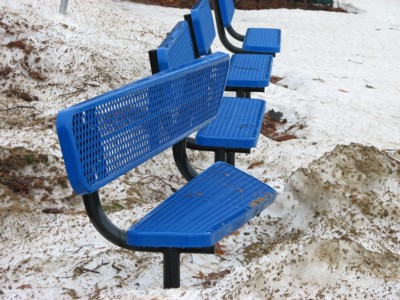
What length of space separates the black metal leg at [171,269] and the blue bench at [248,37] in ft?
10.6

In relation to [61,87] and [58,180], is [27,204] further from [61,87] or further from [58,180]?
[61,87]

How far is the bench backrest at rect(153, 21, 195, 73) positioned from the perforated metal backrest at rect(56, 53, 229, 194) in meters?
0.15

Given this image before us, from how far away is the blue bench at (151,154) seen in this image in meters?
2.70

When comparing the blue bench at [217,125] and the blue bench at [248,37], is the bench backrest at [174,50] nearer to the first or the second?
the blue bench at [217,125]

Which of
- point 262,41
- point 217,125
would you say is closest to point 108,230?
point 217,125

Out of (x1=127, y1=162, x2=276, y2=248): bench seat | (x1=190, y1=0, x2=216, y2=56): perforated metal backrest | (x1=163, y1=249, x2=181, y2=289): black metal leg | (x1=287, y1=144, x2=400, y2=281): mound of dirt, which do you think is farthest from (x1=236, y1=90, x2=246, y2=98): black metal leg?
(x1=163, y1=249, x2=181, y2=289): black metal leg

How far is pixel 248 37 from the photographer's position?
6426mm

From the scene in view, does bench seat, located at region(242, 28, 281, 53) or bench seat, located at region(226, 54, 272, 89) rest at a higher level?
bench seat, located at region(226, 54, 272, 89)

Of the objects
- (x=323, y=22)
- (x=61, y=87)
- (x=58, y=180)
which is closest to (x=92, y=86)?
(x=61, y=87)

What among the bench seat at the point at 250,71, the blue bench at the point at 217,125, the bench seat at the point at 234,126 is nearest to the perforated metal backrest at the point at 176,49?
the blue bench at the point at 217,125

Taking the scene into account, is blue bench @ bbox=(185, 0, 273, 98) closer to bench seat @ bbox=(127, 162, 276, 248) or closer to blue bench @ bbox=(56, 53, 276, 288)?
blue bench @ bbox=(56, 53, 276, 288)

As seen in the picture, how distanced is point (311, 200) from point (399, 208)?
0.44 meters

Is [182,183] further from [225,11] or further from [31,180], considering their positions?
[225,11]

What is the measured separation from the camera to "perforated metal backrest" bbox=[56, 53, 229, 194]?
2635 mm
